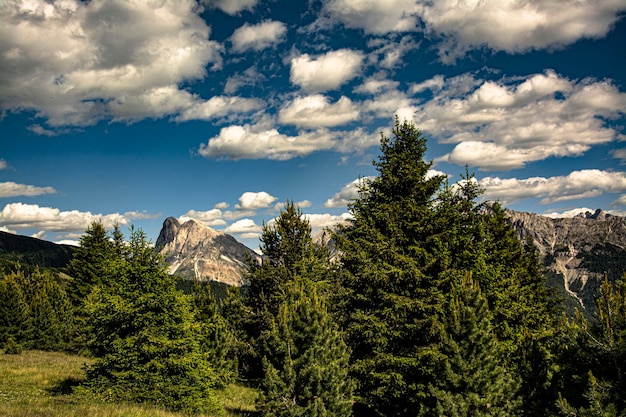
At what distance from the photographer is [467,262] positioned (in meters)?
19.0

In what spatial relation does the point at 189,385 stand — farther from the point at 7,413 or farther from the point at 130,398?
the point at 7,413

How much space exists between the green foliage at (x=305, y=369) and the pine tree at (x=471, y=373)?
3602 mm

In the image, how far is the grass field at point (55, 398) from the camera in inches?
479

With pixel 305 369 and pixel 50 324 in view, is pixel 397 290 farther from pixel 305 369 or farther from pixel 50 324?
pixel 50 324

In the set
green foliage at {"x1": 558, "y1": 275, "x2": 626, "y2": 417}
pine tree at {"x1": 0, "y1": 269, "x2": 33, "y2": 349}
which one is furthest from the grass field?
green foliage at {"x1": 558, "y1": 275, "x2": 626, "y2": 417}

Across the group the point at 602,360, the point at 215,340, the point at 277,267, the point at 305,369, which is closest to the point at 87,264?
the point at 215,340

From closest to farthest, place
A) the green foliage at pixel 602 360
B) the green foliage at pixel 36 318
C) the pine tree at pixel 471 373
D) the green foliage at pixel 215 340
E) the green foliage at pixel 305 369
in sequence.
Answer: the green foliage at pixel 602 360
the pine tree at pixel 471 373
the green foliage at pixel 305 369
the green foliage at pixel 215 340
the green foliage at pixel 36 318

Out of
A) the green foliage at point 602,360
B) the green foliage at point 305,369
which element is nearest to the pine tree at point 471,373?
the green foliage at point 602,360

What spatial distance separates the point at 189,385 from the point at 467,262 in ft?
46.7

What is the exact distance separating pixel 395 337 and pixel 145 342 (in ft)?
35.1

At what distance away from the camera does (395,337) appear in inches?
643

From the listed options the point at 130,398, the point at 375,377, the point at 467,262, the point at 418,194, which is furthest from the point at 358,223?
the point at 130,398

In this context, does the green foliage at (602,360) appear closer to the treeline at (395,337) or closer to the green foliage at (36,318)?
the treeline at (395,337)

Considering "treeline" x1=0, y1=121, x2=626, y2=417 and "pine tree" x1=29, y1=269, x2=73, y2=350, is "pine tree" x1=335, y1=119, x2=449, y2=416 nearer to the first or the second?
"treeline" x1=0, y1=121, x2=626, y2=417
